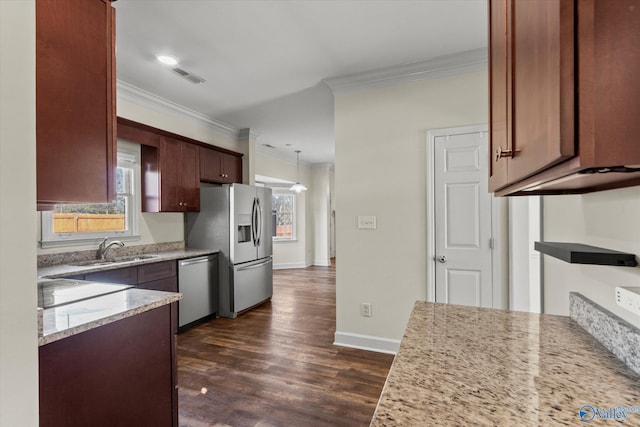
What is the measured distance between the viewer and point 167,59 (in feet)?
9.11

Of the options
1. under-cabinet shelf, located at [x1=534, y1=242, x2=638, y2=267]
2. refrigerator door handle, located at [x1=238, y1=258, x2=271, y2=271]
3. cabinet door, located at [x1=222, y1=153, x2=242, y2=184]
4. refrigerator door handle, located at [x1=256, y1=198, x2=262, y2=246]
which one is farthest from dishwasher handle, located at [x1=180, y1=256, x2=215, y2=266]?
under-cabinet shelf, located at [x1=534, y1=242, x2=638, y2=267]

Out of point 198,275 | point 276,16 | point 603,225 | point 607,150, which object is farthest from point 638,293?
point 198,275

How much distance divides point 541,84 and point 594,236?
0.83 meters

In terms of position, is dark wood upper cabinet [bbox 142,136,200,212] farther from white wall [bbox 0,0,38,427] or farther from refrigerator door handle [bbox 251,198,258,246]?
white wall [bbox 0,0,38,427]

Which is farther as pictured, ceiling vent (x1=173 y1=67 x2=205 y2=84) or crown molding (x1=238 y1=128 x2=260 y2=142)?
crown molding (x1=238 y1=128 x2=260 y2=142)

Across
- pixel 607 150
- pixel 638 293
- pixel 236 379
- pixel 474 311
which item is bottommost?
pixel 236 379

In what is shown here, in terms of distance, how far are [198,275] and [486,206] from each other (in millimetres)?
3159

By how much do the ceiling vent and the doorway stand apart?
7.51ft

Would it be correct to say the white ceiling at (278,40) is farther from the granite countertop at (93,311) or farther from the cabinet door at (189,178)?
the granite countertop at (93,311)

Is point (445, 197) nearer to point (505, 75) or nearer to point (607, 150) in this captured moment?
point (505, 75)

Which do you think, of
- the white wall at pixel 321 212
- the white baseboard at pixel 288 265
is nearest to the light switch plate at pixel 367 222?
the white baseboard at pixel 288 265

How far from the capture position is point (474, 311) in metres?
1.40

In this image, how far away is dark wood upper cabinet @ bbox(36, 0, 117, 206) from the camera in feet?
3.82

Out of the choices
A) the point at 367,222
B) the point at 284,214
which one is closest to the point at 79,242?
the point at 367,222
